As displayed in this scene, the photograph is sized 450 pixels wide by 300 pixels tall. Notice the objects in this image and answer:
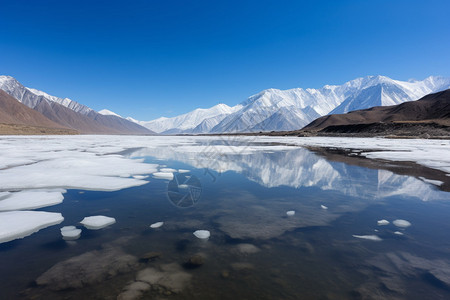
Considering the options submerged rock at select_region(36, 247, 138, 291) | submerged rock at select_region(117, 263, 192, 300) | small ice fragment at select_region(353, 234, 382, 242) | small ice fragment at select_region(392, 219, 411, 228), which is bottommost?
small ice fragment at select_region(353, 234, 382, 242)

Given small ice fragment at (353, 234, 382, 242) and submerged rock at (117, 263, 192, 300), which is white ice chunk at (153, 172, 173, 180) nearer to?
submerged rock at (117, 263, 192, 300)

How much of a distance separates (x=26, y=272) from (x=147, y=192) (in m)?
4.26

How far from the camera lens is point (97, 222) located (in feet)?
16.1

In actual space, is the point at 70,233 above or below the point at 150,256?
above

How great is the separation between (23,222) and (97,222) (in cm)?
142

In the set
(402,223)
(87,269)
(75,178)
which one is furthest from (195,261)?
(75,178)

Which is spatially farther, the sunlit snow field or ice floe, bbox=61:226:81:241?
ice floe, bbox=61:226:81:241

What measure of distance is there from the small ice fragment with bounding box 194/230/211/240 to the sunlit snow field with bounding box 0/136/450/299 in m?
0.03

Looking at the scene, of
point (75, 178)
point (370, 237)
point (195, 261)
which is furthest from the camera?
point (75, 178)

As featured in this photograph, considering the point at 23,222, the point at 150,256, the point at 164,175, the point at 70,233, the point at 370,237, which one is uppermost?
the point at 164,175

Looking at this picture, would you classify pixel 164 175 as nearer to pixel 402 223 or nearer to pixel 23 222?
pixel 23 222

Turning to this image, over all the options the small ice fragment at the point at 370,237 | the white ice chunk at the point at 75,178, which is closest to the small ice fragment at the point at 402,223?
the small ice fragment at the point at 370,237

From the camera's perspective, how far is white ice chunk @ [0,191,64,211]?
5551 millimetres

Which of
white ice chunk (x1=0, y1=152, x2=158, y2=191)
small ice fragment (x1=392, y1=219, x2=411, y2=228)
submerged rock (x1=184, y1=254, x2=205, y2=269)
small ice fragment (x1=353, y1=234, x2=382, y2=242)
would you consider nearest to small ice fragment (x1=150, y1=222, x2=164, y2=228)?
→ submerged rock (x1=184, y1=254, x2=205, y2=269)
